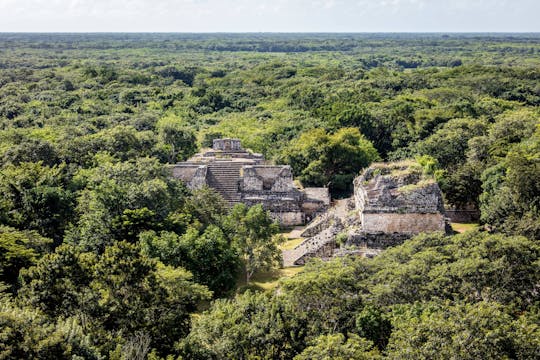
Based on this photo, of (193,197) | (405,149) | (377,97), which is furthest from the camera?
(377,97)

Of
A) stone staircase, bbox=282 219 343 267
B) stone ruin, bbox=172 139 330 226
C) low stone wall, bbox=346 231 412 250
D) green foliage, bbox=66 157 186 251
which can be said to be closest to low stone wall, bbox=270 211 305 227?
stone ruin, bbox=172 139 330 226

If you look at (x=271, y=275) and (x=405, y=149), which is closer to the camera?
(x=271, y=275)

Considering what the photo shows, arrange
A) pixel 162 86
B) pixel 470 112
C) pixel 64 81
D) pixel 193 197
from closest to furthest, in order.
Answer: pixel 193 197 → pixel 470 112 → pixel 64 81 → pixel 162 86

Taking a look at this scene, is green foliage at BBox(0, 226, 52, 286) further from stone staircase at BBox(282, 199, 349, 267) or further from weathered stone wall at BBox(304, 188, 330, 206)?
weathered stone wall at BBox(304, 188, 330, 206)

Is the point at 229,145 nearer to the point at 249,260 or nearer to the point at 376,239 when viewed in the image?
the point at 249,260

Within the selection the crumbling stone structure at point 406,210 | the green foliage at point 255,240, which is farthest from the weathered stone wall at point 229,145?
the crumbling stone structure at point 406,210

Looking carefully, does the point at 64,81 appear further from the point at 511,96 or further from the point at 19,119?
the point at 511,96

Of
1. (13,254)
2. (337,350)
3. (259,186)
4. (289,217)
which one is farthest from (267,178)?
(337,350)

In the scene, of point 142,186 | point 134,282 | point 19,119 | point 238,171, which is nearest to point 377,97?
point 238,171
